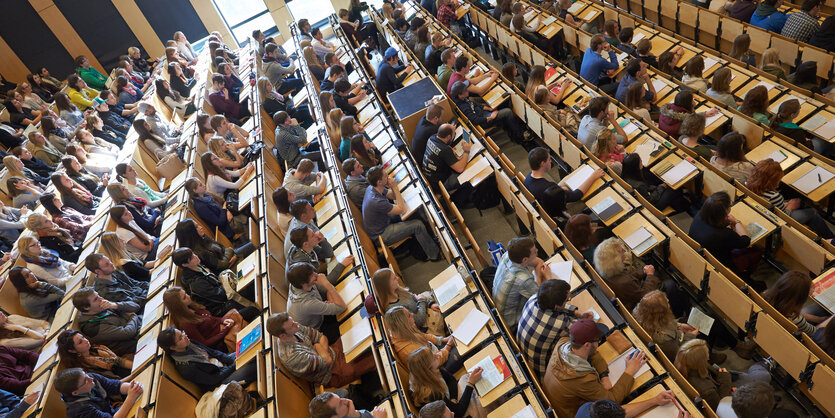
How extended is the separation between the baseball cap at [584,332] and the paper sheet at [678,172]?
104 inches

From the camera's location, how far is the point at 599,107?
5.81 metres

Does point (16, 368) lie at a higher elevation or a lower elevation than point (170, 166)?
lower

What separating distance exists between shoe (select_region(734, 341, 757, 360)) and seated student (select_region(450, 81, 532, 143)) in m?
4.22

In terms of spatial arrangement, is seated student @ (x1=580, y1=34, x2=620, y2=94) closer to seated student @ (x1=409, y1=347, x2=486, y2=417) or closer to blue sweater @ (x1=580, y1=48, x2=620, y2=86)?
blue sweater @ (x1=580, y1=48, x2=620, y2=86)

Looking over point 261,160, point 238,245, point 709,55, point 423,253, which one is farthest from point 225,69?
point 709,55

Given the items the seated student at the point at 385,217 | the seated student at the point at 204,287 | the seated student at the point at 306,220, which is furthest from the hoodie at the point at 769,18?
the seated student at the point at 204,287

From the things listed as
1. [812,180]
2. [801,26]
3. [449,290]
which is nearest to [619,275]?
[449,290]

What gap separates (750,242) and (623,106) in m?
2.66

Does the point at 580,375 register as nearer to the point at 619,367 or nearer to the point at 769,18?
the point at 619,367

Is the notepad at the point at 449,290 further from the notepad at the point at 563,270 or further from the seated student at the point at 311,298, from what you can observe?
the seated student at the point at 311,298

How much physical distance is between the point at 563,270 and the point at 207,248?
4213mm

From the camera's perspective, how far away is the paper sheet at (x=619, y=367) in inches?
137

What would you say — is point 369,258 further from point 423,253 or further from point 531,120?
point 531,120

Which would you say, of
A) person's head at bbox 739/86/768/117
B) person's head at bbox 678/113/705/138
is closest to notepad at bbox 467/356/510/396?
person's head at bbox 678/113/705/138
